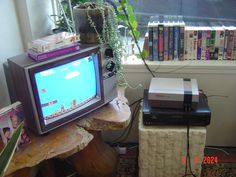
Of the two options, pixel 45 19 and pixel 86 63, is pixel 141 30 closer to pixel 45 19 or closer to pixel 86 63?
pixel 45 19

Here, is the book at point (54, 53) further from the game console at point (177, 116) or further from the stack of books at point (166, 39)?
the stack of books at point (166, 39)

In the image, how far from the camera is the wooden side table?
1.22 meters

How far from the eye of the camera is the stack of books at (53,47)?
1239 millimetres

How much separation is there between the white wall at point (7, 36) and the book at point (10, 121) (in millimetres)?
242

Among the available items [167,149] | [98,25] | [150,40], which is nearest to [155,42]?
[150,40]

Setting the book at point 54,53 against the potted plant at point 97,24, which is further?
the potted plant at point 97,24

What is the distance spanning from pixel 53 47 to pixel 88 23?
0.30m

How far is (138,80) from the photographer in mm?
1980

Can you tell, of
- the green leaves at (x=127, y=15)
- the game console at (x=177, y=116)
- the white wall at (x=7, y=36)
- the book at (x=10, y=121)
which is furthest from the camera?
the green leaves at (x=127, y=15)

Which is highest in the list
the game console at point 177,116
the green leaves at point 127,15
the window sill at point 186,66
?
the green leaves at point 127,15

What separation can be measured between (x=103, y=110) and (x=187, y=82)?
22.3 inches

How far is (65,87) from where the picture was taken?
1.35 m

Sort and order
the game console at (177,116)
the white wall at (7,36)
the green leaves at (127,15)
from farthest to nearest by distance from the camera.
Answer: the green leaves at (127,15)
the game console at (177,116)
the white wall at (7,36)

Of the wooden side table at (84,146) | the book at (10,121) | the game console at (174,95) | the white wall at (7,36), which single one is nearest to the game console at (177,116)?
→ the game console at (174,95)
